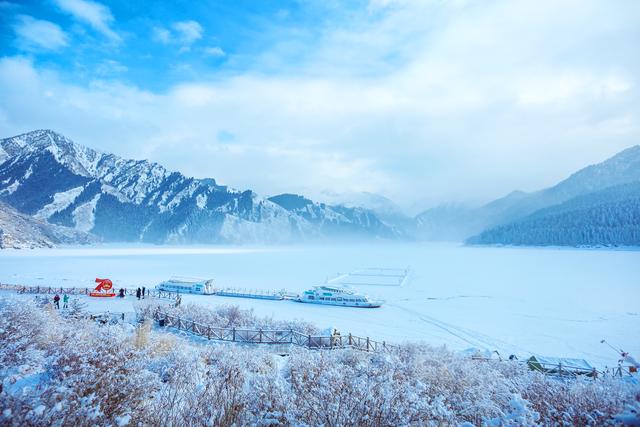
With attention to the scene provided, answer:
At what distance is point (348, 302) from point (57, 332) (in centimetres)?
3208

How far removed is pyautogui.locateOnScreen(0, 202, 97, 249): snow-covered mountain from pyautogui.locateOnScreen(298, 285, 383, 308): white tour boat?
13479 centimetres

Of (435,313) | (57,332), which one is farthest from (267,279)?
(57,332)

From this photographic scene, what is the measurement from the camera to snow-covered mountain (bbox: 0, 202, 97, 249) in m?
132

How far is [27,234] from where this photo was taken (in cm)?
15062

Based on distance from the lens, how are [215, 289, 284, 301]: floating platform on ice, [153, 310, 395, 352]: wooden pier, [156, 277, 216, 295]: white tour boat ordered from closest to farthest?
[153, 310, 395, 352]: wooden pier, [215, 289, 284, 301]: floating platform on ice, [156, 277, 216, 295]: white tour boat

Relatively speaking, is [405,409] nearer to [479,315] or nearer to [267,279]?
[479,315]

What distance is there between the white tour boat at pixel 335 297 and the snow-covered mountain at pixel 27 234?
13479cm

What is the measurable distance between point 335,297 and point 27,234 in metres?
167

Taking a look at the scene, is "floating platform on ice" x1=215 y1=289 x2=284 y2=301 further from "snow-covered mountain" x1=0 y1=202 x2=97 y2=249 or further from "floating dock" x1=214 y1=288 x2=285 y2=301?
"snow-covered mountain" x1=0 y1=202 x2=97 y2=249

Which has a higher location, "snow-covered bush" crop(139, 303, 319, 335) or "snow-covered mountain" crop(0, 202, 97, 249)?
"snow-covered mountain" crop(0, 202, 97, 249)

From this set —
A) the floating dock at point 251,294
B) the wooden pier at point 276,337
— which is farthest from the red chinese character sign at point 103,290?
the wooden pier at point 276,337

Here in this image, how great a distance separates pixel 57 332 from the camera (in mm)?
12570

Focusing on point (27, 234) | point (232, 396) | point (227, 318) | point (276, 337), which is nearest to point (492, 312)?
point (276, 337)

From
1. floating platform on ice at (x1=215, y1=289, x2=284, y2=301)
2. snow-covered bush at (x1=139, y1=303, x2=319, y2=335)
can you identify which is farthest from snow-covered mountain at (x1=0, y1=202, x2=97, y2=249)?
snow-covered bush at (x1=139, y1=303, x2=319, y2=335)
